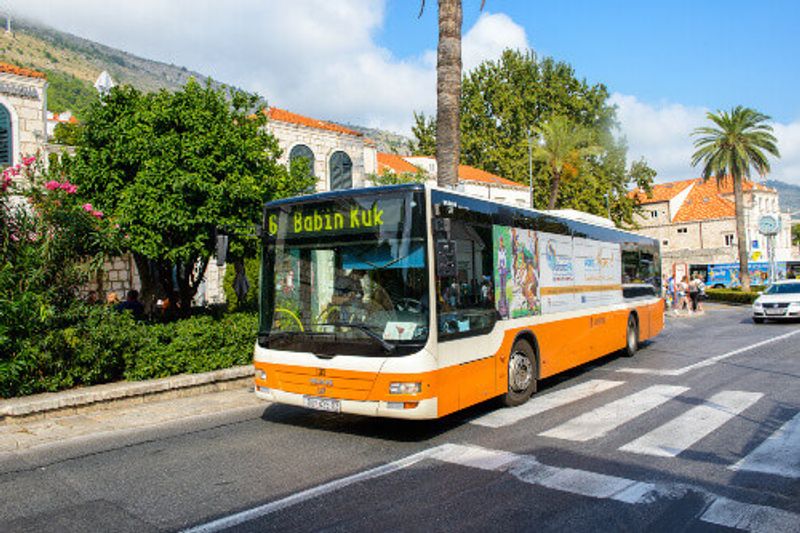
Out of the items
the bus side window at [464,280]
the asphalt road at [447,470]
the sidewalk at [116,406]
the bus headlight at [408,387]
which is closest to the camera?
the asphalt road at [447,470]

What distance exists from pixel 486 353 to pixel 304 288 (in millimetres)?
2435

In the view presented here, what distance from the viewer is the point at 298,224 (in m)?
7.61

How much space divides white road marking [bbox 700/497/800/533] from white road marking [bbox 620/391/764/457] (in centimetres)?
139

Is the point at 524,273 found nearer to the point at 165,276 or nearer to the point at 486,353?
the point at 486,353

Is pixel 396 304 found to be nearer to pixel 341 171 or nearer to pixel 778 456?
pixel 778 456

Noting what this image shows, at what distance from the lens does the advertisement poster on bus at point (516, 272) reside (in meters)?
8.28

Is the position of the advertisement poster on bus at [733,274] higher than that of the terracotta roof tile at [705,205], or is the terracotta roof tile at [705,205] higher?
the terracotta roof tile at [705,205]

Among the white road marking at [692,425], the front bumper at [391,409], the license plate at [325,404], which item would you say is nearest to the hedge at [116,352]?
the license plate at [325,404]

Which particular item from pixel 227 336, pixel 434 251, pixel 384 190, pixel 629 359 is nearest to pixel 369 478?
pixel 434 251

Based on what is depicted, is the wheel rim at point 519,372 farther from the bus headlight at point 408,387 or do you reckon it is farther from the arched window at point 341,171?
the arched window at point 341,171

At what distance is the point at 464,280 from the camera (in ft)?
24.1

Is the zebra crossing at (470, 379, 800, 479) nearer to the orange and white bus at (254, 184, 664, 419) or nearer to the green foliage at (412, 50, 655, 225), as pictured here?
the orange and white bus at (254, 184, 664, 419)

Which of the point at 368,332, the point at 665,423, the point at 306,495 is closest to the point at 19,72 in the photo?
the point at 368,332

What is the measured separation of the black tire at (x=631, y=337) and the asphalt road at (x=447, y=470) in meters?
4.28
